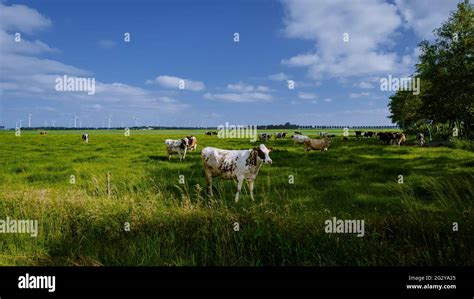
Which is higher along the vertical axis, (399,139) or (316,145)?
(399,139)

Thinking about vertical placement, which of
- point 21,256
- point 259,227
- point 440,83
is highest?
point 440,83

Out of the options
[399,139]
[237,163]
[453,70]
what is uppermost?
[453,70]

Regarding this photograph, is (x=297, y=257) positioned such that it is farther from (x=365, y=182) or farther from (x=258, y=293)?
(x=365, y=182)

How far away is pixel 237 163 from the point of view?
11273mm

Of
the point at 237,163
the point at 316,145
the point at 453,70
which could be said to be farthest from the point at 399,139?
the point at 237,163

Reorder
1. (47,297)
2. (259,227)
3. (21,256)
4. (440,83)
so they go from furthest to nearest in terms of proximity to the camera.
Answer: (440,83)
(259,227)
(21,256)
(47,297)

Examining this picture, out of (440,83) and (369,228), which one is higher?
(440,83)

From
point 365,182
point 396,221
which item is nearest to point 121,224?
point 396,221

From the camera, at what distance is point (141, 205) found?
281 inches

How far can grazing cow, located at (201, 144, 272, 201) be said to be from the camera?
11086mm

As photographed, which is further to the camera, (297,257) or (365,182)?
(365,182)

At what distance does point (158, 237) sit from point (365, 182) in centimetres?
990

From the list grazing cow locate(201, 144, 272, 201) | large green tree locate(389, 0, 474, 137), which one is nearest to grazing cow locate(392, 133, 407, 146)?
large green tree locate(389, 0, 474, 137)

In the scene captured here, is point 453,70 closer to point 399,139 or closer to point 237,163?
point 399,139
